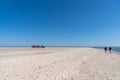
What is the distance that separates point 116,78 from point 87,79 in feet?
6.83

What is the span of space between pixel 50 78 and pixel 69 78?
4.06 ft

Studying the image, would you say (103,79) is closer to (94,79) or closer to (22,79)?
(94,79)

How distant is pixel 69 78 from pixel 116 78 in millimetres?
3178

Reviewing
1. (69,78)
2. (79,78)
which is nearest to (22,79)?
(69,78)

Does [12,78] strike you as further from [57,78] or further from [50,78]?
[57,78]

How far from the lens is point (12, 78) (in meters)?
5.71

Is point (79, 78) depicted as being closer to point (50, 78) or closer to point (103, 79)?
point (103, 79)

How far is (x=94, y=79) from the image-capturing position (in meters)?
5.68

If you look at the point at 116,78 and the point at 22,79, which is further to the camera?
the point at 116,78

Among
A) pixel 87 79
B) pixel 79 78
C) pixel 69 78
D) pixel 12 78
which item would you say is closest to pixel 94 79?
pixel 87 79

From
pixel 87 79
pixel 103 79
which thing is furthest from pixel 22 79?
pixel 103 79

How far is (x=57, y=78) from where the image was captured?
5.82 metres

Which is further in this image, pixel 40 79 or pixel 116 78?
pixel 116 78

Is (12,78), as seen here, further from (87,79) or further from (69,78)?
(87,79)
